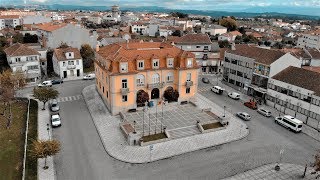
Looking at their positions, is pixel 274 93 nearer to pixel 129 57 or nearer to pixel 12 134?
pixel 129 57

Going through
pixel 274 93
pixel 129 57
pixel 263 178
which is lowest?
pixel 263 178

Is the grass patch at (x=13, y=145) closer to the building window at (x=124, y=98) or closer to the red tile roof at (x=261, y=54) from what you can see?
the building window at (x=124, y=98)

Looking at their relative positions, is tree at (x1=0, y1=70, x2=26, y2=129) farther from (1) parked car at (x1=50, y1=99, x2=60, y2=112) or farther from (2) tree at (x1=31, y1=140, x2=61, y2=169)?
(2) tree at (x1=31, y1=140, x2=61, y2=169)

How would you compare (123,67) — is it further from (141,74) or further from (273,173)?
(273,173)

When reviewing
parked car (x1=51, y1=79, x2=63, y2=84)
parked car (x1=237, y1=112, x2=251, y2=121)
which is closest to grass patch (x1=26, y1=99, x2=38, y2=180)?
parked car (x1=51, y1=79, x2=63, y2=84)

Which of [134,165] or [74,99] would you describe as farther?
[74,99]

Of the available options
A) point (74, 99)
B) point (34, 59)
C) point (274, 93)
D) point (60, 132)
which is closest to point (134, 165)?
point (60, 132)

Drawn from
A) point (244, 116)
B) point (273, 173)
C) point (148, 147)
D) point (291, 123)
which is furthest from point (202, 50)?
point (273, 173)
